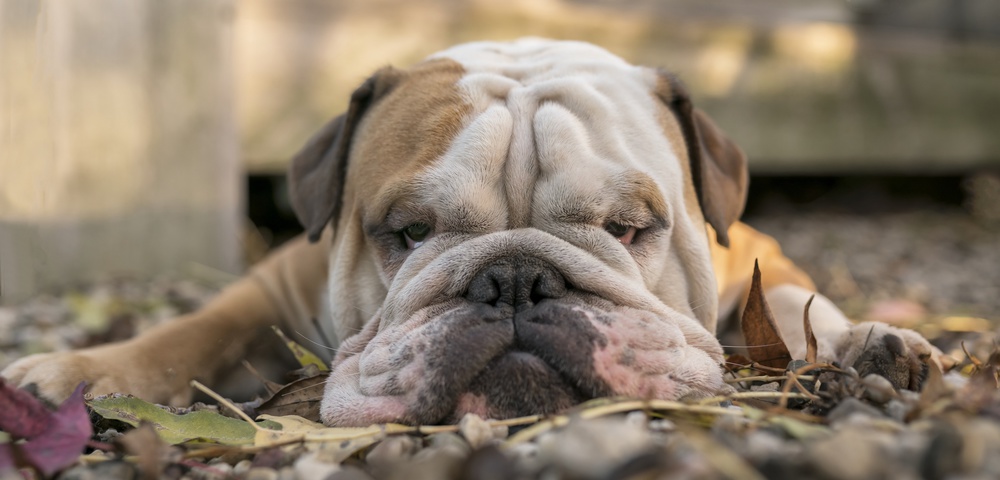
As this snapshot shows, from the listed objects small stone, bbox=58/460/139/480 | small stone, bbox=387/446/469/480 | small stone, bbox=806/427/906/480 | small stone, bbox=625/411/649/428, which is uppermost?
small stone, bbox=806/427/906/480

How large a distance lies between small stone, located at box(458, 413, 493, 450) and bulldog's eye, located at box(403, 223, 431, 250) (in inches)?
29.1

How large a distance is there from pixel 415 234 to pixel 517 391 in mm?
722

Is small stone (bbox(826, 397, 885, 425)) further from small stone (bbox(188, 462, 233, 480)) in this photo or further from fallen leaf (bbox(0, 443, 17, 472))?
fallen leaf (bbox(0, 443, 17, 472))

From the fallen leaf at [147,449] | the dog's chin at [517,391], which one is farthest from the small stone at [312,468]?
the dog's chin at [517,391]

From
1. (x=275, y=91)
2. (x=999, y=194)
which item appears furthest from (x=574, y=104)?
Result: (x=999, y=194)

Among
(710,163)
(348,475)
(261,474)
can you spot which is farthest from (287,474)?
(710,163)

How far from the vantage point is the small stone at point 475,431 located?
1658mm

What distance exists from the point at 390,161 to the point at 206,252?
303cm

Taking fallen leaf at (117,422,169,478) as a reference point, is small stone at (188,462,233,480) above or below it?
below

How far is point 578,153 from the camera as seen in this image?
234cm

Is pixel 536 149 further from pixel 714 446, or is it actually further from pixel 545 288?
pixel 714 446

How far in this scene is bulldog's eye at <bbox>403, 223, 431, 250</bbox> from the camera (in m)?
2.37

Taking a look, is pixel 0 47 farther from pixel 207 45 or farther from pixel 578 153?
pixel 578 153

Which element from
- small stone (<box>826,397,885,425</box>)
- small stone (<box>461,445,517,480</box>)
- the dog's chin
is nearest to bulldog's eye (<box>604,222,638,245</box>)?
the dog's chin
